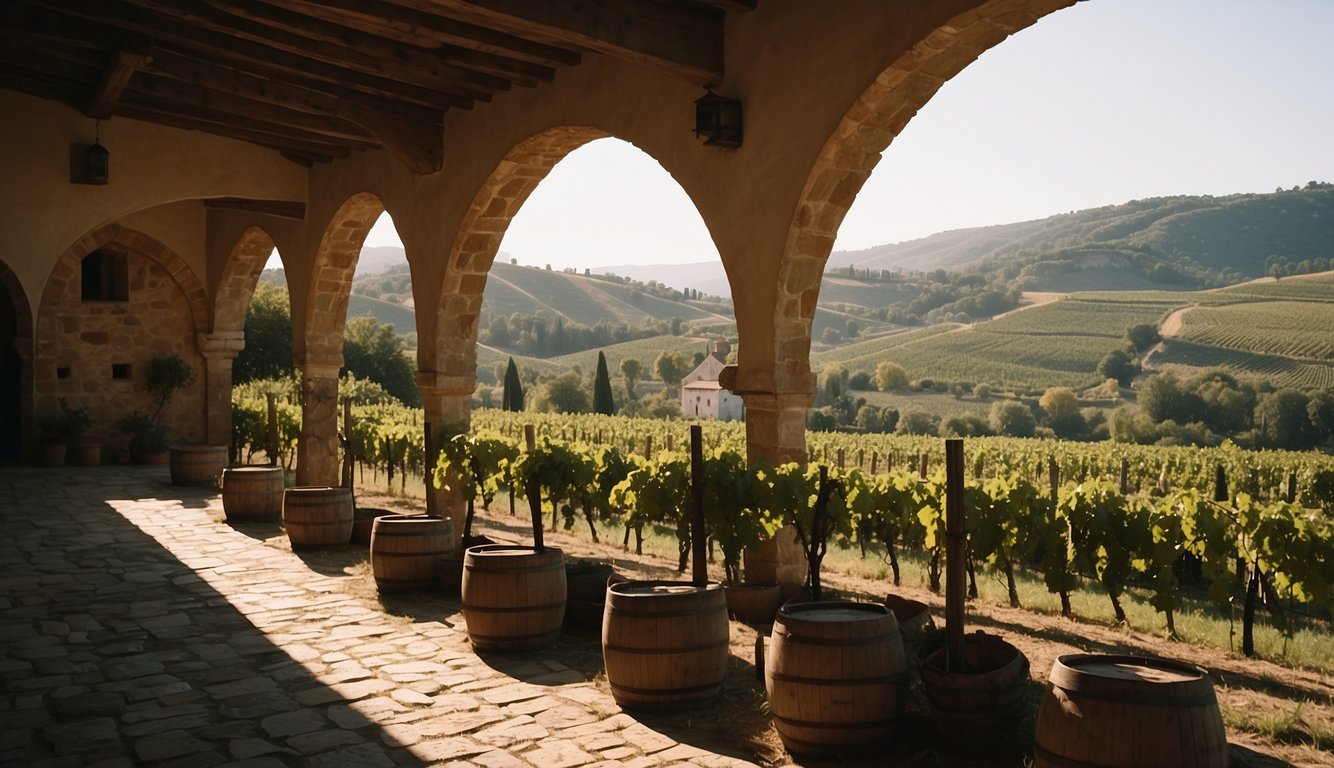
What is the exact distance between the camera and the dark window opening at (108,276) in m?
13.3

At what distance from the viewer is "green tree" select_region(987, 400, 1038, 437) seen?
49.6m

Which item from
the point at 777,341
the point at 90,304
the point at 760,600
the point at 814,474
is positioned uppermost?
the point at 90,304

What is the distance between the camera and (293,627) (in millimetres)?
5266

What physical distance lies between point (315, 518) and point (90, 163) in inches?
192

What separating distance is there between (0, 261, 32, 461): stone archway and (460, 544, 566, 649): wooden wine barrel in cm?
915

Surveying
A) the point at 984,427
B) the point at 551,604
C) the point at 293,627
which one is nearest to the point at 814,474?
the point at 551,604

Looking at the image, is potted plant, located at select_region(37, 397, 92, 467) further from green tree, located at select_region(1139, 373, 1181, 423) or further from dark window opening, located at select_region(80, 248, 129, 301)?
green tree, located at select_region(1139, 373, 1181, 423)

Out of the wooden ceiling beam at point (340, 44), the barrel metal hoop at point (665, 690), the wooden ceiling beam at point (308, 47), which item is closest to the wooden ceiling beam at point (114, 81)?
the wooden ceiling beam at point (308, 47)

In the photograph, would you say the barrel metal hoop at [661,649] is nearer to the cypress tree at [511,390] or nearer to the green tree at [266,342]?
the green tree at [266,342]

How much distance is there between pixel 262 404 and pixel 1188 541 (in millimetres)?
12964

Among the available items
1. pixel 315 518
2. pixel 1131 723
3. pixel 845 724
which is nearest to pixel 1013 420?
pixel 315 518

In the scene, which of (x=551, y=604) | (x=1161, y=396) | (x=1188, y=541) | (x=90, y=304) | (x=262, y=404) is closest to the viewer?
(x=551, y=604)

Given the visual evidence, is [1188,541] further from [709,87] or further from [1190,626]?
[709,87]

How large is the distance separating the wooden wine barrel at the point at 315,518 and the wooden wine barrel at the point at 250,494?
1332 millimetres
